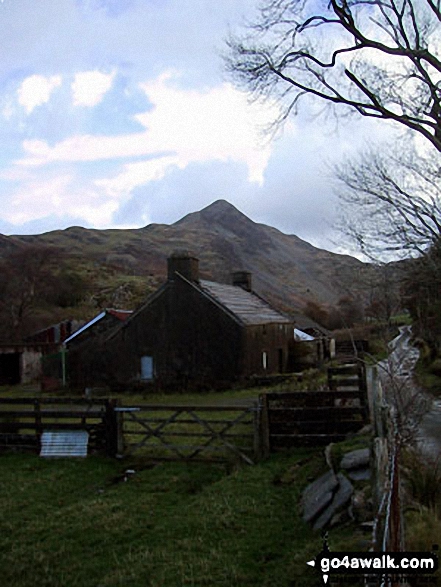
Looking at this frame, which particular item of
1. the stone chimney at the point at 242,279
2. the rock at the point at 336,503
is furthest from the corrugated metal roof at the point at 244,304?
the rock at the point at 336,503

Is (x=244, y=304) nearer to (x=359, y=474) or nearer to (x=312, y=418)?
(x=312, y=418)

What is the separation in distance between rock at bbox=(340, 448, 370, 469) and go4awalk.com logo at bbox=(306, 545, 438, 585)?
3701 mm

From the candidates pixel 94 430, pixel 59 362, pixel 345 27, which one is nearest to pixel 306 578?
pixel 94 430

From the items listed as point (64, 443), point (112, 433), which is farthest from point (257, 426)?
point (64, 443)

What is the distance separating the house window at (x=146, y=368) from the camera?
3319cm

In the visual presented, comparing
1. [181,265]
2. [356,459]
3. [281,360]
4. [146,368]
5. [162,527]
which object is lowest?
[162,527]

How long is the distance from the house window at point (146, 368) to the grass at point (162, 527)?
2031cm

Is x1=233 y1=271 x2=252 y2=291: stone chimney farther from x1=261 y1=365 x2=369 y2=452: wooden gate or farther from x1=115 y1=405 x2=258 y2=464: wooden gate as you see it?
x1=261 y1=365 x2=369 y2=452: wooden gate

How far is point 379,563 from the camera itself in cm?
434

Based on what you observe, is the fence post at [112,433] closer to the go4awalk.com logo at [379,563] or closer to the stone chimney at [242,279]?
the go4awalk.com logo at [379,563]

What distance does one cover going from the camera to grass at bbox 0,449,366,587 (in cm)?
703

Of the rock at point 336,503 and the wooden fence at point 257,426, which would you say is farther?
the wooden fence at point 257,426

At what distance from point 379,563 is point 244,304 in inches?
1245

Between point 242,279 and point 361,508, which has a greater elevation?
point 242,279
